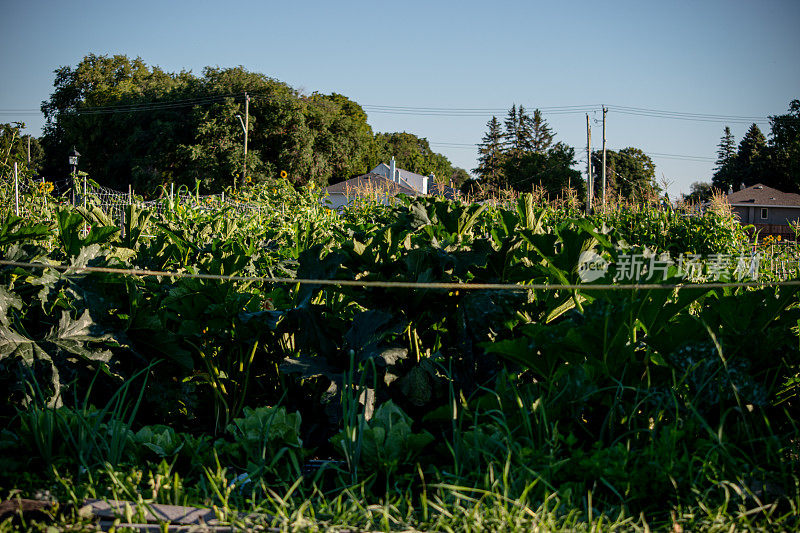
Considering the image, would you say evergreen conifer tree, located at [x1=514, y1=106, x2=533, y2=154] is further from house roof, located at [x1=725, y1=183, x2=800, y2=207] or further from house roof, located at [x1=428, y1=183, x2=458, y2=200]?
house roof, located at [x1=428, y1=183, x2=458, y2=200]

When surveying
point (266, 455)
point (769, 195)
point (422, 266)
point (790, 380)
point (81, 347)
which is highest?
point (769, 195)

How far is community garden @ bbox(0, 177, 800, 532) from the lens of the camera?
178cm

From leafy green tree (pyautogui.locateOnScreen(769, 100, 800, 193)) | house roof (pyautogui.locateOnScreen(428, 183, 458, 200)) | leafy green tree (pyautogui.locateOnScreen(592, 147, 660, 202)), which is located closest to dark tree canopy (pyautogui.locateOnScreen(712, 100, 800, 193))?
leafy green tree (pyautogui.locateOnScreen(769, 100, 800, 193))

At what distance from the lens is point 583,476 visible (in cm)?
182

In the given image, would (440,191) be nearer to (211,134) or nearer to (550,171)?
(211,134)

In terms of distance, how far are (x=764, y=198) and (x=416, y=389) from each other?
52218mm

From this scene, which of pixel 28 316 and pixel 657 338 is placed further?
pixel 28 316

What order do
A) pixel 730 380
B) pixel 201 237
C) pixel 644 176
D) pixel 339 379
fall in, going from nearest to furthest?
pixel 730 380
pixel 339 379
pixel 201 237
pixel 644 176

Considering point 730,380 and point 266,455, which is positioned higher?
point 730,380

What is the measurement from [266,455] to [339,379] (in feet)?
1.21

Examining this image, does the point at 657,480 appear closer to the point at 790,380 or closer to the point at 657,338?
the point at 657,338

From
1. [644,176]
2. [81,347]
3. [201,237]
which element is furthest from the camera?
[644,176]

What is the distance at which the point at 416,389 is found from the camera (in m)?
2.27

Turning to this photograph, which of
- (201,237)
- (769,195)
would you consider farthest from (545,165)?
(201,237)
